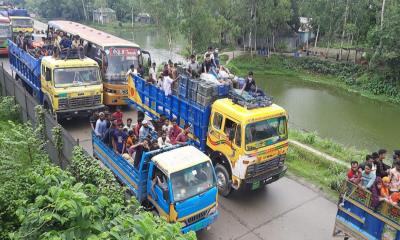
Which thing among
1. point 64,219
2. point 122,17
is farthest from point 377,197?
point 122,17

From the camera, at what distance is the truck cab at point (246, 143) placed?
30.7 ft

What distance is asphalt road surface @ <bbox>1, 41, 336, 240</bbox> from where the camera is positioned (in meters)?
9.03

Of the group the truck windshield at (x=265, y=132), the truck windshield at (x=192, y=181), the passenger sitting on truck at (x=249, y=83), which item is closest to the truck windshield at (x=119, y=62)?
the passenger sitting on truck at (x=249, y=83)

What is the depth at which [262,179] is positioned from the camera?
386 inches

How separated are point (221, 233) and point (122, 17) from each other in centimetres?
7128

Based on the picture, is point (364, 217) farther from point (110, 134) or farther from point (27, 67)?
point (27, 67)

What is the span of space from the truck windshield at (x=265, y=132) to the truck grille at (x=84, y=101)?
6935 mm

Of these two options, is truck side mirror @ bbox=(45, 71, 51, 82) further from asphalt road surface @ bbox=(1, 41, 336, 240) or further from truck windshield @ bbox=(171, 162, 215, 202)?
truck windshield @ bbox=(171, 162, 215, 202)

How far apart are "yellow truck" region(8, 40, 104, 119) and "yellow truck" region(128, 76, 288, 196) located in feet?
14.6

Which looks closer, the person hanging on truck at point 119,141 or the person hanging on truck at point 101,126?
the person hanging on truck at point 119,141

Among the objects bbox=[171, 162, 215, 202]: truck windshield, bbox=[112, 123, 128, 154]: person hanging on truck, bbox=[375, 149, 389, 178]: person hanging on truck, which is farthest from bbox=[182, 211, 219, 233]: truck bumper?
bbox=[375, 149, 389, 178]: person hanging on truck

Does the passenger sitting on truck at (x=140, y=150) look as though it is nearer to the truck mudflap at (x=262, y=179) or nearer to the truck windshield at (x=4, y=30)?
the truck mudflap at (x=262, y=179)

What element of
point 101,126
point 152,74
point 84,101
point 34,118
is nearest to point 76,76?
point 84,101

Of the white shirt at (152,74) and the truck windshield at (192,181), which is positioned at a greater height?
the white shirt at (152,74)
